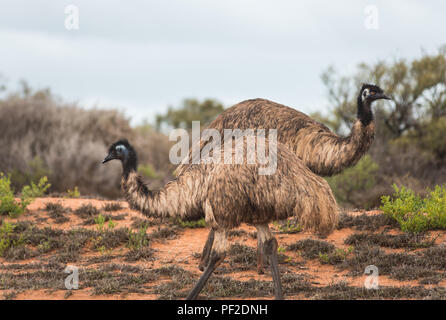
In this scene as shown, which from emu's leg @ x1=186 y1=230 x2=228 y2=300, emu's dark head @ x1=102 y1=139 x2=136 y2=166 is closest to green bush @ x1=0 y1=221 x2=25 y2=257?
emu's dark head @ x1=102 y1=139 x2=136 y2=166

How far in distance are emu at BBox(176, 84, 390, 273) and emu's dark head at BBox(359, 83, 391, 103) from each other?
1.1 inches

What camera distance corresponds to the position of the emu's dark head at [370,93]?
24.7ft

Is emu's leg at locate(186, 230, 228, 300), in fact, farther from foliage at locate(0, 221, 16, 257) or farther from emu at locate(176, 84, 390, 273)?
foliage at locate(0, 221, 16, 257)

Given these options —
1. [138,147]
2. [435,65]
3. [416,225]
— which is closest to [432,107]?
[435,65]

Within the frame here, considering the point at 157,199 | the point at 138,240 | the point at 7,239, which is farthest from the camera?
the point at 7,239

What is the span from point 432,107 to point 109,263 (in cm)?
1528

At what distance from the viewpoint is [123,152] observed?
6.20m

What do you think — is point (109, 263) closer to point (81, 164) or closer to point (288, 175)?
point (288, 175)

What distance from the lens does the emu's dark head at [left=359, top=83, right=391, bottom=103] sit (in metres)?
7.53

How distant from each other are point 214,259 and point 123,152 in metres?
1.53

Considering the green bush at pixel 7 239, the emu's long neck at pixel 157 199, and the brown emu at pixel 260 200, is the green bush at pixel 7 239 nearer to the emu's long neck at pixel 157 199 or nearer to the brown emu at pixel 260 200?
the emu's long neck at pixel 157 199

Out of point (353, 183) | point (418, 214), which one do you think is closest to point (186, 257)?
point (418, 214)

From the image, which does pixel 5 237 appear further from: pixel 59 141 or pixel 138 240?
pixel 59 141
